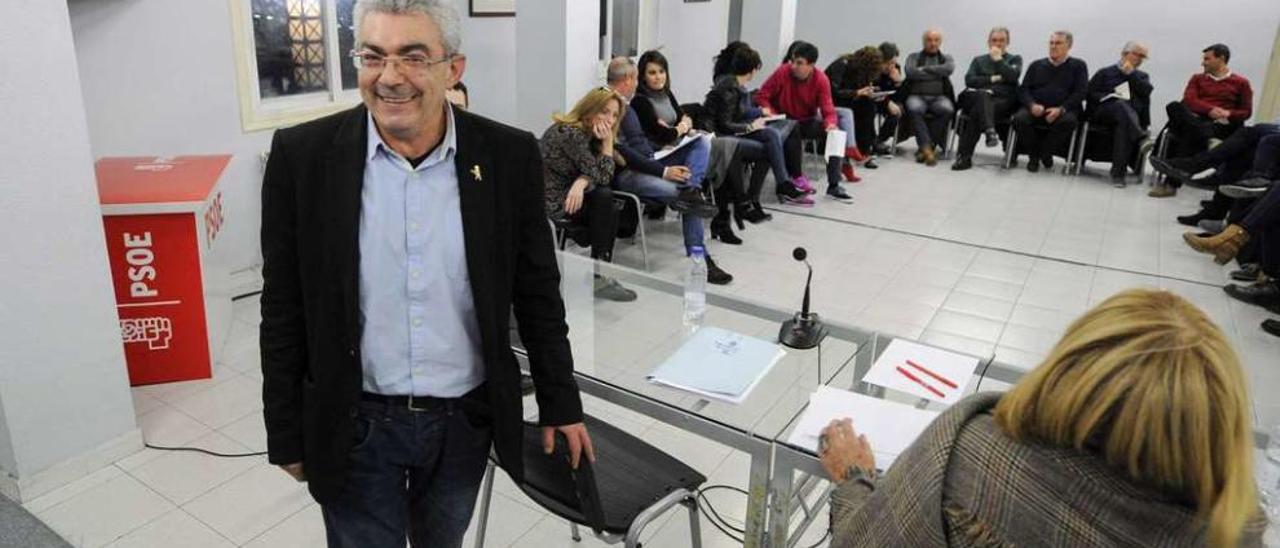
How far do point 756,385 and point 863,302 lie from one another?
2.63 metres

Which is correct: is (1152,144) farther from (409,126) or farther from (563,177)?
(409,126)

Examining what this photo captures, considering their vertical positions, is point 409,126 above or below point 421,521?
above

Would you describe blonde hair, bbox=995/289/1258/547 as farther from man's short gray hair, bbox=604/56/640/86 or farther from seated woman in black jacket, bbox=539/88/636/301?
man's short gray hair, bbox=604/56/640/86

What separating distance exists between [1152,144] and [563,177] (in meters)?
5.53

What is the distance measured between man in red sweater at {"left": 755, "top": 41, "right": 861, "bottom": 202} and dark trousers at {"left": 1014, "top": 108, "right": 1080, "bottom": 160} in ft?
6.04

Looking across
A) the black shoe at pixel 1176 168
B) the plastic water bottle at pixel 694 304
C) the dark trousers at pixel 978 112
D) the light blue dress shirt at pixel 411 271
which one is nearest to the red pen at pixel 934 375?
the plastic water bottle at pixel 694 304

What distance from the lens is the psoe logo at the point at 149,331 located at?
3178 millimetres

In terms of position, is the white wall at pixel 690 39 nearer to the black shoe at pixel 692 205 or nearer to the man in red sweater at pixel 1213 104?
the black shoe at pixel 692 205

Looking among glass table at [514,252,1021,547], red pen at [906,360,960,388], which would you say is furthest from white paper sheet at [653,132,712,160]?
red pen at [906,360,960,388]

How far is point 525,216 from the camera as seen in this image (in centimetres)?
149

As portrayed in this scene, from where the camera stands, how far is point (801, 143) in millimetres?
6680

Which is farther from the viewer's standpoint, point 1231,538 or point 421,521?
point 421,521

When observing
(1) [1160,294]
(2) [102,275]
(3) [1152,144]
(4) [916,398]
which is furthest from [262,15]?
(3) [1152,144]

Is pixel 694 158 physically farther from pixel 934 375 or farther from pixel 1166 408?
pixel 1166 408
